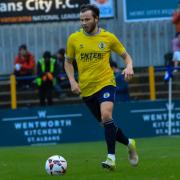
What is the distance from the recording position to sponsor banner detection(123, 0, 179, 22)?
2675 centimetres

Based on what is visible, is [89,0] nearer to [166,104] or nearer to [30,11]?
[30,11]

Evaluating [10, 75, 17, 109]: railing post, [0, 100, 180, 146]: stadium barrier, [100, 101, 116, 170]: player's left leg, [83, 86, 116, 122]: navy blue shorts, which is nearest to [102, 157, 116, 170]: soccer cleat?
[100, 101, 116, 170]: player's left leg

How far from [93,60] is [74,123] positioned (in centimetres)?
1000

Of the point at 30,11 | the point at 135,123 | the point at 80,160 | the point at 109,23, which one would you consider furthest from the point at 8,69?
the point at 80,160

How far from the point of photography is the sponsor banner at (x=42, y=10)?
26.9 metres

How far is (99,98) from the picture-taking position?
1103 centimetres

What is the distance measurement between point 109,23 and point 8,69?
12.9 feet

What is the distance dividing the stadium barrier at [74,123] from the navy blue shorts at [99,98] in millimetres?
9529

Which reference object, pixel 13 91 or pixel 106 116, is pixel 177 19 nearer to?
pixel 13 91

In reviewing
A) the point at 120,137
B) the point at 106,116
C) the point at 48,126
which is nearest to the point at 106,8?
the point at 48,126

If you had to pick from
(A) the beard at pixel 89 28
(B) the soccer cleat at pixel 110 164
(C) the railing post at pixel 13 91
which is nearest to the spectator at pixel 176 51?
(C) the railing post at pixel 13 91

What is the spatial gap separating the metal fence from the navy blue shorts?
16023 mm

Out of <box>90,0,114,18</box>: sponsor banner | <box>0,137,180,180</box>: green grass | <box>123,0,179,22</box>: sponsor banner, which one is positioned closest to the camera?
<box>0,137,180,180</box>: green grass

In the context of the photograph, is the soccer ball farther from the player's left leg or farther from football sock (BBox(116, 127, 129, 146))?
football sock (BBox(116, 127, 129, 146))
